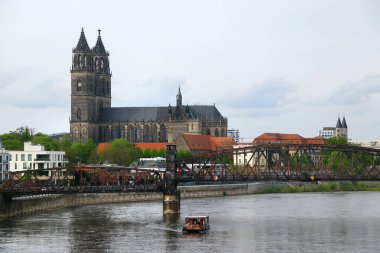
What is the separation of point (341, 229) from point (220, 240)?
14865mm

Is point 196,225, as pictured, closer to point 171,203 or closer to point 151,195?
point 171,203

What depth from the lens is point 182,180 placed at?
11881 centimetres

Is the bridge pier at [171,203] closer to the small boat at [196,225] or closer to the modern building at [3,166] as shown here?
the small boat at [196,225]

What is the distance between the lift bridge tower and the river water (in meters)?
1.53

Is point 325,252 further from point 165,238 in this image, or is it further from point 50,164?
point 50,164

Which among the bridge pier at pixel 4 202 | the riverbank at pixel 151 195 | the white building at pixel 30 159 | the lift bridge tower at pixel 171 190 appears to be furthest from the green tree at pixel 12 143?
the bridge pier at pixel 4 202

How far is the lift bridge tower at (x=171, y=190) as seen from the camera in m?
116

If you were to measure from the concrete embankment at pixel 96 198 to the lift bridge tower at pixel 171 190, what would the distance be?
16094 millimetres

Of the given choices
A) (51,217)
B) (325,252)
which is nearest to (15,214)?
(51,217)

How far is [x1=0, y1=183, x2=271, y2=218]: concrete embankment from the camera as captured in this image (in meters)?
114

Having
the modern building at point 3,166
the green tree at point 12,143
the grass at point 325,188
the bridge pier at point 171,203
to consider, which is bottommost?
the bridge pier at point 171,203

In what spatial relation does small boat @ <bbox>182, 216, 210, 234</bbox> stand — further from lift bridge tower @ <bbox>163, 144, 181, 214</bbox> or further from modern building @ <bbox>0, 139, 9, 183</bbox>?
modern building @ <bbox>0, 139, 9, 183</bbox>

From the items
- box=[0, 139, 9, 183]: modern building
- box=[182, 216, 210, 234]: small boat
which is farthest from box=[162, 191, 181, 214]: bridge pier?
box=[0, 139, 9, 183]: modern building

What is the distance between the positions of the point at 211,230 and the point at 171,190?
72.2ft
